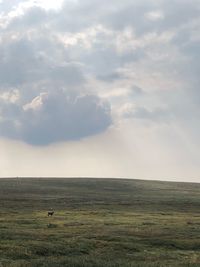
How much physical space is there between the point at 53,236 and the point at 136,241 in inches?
339

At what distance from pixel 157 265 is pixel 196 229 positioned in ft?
90.1

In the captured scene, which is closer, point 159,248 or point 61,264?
point 61,264

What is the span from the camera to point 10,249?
120 feet

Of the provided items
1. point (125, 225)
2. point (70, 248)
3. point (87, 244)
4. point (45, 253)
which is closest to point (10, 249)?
point (45, 253)

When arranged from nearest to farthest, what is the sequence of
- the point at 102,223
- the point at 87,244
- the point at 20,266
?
the point at 20,266 < the point at 87,244 < the point at 102,223

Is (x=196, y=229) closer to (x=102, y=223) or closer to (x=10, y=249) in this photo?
(x=102, y=223)

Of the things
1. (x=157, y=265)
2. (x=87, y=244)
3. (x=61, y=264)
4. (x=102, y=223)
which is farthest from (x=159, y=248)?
(x=102, y=223)

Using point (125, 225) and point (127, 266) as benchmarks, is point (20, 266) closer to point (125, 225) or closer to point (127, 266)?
point (127, 266)

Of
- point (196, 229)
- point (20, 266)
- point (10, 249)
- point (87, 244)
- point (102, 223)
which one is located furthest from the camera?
point (102, 223)

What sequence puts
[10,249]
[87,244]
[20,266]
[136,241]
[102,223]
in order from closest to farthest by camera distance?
[20,266]
[10,249]
[87,244]
[136,241]
[102,223]

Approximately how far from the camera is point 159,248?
42.4m

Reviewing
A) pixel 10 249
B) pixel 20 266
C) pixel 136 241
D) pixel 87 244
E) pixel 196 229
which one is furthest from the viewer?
pixel 196 229

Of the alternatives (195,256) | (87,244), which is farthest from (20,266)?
(195,256)

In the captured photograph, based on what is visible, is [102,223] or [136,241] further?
[102,223]
